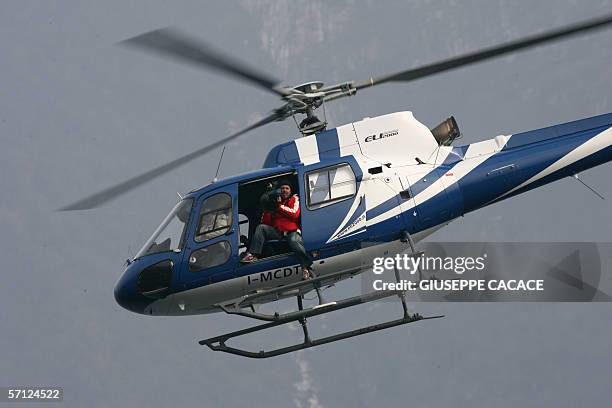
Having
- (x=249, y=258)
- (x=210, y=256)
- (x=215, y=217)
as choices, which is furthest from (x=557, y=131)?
(x=210, y=256)

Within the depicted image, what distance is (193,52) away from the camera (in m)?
16.8

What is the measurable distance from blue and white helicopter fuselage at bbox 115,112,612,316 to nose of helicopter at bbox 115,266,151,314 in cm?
2

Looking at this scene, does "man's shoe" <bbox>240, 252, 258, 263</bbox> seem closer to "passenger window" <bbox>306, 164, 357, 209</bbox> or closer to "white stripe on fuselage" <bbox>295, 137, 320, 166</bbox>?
"passenger window" <bbox>306, 164, 357, 209</bbox>

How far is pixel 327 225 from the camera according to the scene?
63.1 feet

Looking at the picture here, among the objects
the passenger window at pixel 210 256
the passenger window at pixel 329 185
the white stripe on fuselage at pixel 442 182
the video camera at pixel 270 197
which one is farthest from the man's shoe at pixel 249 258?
the white stripe on fuselage at pixel 442 182

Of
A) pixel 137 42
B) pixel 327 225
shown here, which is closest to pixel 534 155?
pixel 327 225

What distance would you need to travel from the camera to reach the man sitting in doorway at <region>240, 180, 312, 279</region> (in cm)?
1919

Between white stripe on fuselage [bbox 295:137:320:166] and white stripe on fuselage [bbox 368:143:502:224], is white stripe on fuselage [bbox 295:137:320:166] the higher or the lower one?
the higher one

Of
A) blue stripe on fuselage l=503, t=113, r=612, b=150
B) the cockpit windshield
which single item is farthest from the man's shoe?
blue stripe on fuselage l=503, t=113, r=612, b=150

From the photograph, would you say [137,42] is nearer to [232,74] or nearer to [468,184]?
[232,74]

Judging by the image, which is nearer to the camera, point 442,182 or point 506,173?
point 442,182

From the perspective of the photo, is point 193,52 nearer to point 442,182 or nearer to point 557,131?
point 442,182

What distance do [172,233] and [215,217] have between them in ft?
2.52

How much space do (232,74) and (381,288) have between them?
4.14 m
